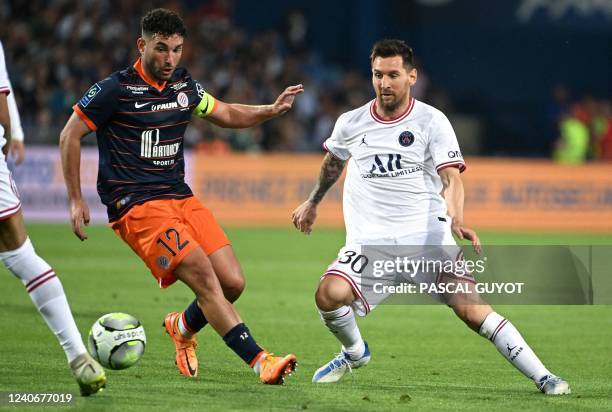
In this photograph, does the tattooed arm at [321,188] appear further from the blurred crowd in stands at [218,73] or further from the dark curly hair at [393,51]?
the blurred crowd in stands at [218,73]

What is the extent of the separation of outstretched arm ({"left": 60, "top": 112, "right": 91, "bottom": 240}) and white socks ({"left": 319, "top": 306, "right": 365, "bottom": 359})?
63.9 inches

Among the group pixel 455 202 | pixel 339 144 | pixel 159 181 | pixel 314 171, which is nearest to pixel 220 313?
pixel 159 181

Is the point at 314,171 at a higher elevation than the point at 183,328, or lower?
lower

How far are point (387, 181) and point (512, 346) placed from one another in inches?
52.6

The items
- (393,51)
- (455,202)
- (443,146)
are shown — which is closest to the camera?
(455,202)

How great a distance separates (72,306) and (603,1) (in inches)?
739

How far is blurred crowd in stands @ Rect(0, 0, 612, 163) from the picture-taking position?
22.8 m

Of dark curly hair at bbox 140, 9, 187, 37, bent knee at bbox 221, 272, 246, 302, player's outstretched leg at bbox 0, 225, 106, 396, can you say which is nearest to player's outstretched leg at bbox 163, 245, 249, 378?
bent knee at bbox 221, 272, 246, 302

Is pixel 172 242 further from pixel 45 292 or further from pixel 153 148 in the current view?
pixel 45 292

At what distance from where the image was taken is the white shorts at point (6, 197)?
21.0 feet

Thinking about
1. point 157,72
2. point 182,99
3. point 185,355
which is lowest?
point 185,355

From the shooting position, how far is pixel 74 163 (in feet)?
23.8

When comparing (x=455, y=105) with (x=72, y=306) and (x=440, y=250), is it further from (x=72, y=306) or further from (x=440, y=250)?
(x=440, y=250)

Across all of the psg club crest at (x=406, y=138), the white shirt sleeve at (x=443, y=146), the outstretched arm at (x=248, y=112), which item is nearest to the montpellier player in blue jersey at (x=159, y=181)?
the outstretched arm at (x=248, y=112)
